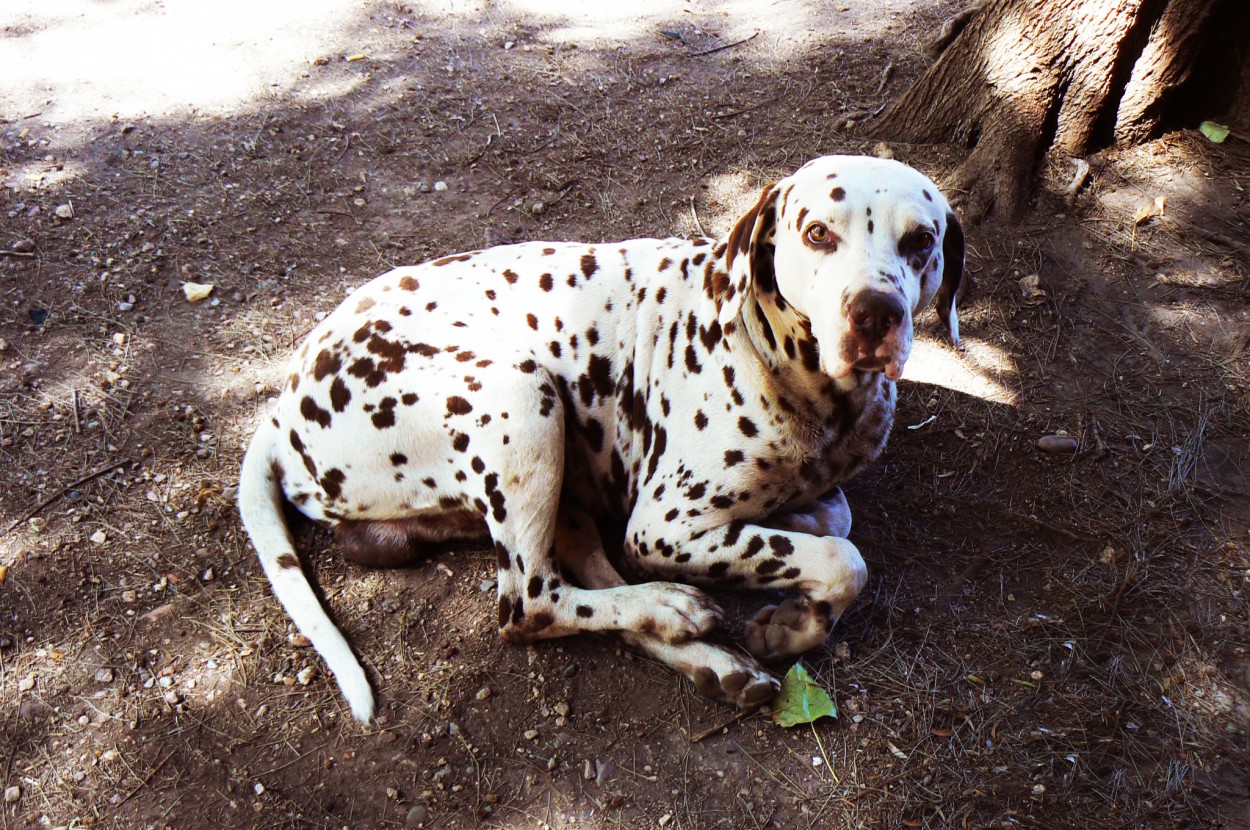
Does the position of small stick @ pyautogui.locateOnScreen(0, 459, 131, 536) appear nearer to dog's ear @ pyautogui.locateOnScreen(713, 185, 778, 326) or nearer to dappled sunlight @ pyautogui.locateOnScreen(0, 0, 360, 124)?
dog's ear @ pyautogui.locateOnScreen(713, 185, 778, 326)

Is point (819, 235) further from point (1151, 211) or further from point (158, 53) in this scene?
point (158, 53)

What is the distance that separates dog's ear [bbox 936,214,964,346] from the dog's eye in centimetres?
41

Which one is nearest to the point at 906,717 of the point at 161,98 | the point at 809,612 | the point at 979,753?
the point at 979,753

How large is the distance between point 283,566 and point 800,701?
177 cm

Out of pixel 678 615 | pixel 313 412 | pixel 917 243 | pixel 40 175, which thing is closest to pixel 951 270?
pixel 917 243

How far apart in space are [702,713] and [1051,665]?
3.64 ft

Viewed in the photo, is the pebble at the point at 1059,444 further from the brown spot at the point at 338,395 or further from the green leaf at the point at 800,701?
the brown spot at the point at 338,395

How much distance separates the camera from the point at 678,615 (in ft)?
9.48

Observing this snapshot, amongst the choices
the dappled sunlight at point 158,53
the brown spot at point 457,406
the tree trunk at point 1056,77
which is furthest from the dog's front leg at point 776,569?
the dappled sunlight at point 158,53

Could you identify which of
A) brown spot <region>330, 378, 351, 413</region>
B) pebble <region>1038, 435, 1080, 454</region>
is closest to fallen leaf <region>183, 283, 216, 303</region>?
brown spot <region>330, 378, 351, 413</region>

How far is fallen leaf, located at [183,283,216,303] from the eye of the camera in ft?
13.9

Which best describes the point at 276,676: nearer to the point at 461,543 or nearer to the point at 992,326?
the point at 461,543

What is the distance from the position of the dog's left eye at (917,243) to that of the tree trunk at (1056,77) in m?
1.95

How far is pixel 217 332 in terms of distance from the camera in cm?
412
